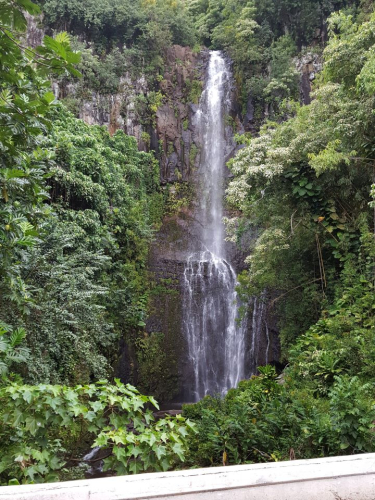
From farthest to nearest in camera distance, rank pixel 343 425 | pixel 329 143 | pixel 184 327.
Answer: pixel 184 327, pixel 329 143, pixel 343 425

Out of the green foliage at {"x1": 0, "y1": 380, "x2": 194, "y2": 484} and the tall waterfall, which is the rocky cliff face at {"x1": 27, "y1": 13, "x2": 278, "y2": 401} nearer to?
the tall waterfall

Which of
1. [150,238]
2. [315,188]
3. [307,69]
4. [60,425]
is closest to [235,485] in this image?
[60,425]

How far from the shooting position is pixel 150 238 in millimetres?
14266

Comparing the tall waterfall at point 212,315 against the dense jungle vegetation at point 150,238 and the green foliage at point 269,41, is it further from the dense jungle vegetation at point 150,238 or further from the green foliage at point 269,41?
the green foliage at point 269,41

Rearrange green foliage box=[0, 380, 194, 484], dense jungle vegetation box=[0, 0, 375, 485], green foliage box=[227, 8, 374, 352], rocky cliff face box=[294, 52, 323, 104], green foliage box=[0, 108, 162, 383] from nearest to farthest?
green foliage box=[0, 380, 194, 484]
dense jungle vegetation box=[0, 0, 375, 485]
green foliage box=[0, 108, 162, 383]
green foliage box=[227, 8, 374, 352]
rocky cliff face box=[294, 52, 323, 104]

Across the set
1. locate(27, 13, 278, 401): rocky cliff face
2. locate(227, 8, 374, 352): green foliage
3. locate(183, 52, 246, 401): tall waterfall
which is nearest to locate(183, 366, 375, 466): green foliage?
locate(227, 8, 374, 352): green foliage

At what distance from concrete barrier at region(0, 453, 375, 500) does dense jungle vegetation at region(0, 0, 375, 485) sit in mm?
570

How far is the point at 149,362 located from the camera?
41.7ft

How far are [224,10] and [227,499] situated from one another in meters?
24.4

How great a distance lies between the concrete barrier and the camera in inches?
61.2

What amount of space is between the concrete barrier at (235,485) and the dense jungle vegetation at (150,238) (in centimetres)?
57

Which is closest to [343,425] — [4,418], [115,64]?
[4,418]

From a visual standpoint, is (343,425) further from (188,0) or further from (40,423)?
(188,0)

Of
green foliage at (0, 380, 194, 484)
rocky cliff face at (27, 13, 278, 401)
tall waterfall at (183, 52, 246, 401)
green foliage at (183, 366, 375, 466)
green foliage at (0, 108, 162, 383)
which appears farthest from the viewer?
rocky cliff face at (27, 13, 278, 401)
